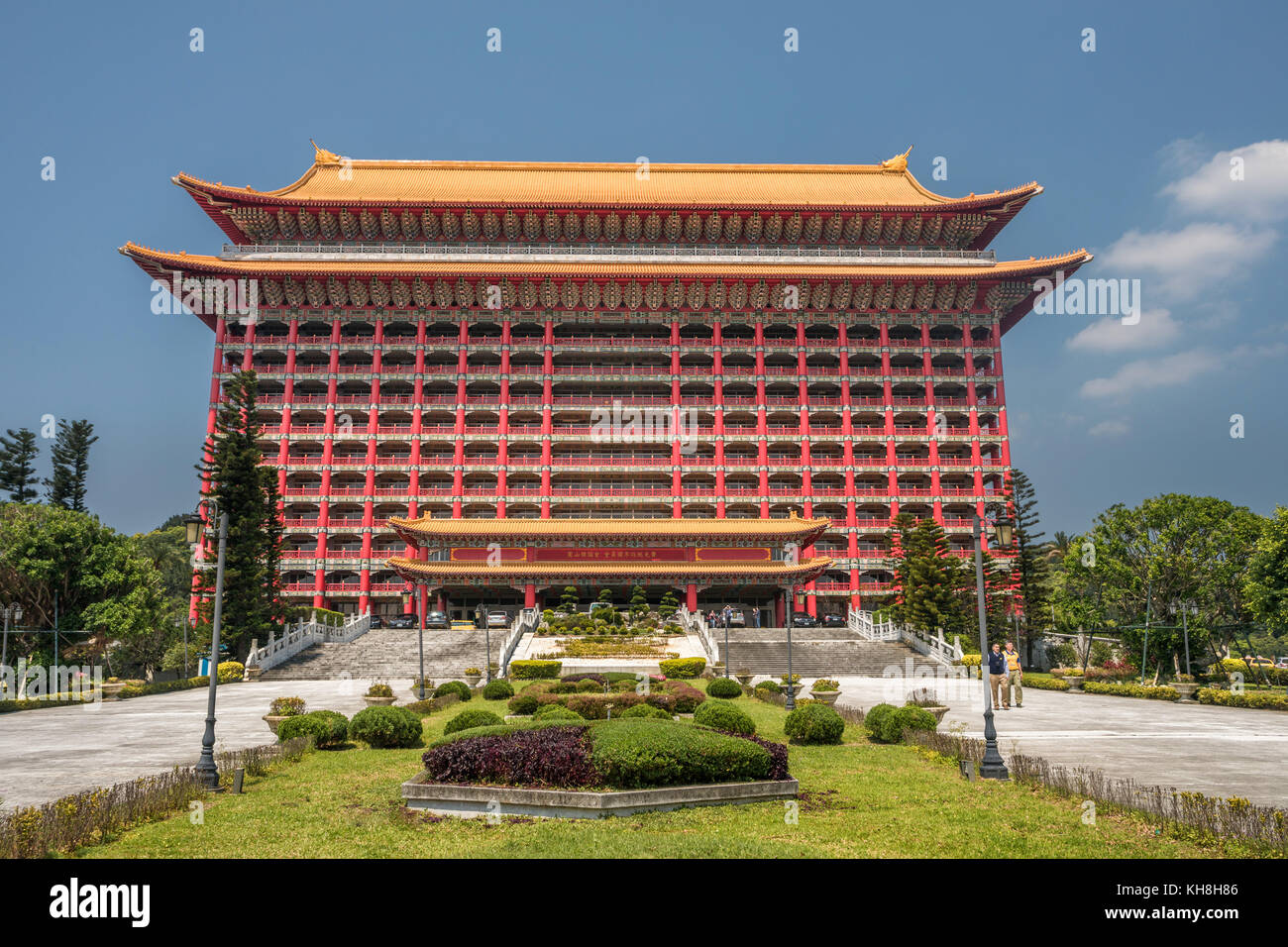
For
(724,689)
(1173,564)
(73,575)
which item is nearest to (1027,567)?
(1173,564)

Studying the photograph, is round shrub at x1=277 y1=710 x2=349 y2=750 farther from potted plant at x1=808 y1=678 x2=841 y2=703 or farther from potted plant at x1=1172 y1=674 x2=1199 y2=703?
potted plant at x1=1172 y1=674 x2=1199 y2=703

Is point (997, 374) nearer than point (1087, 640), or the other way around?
point (1087, 640)

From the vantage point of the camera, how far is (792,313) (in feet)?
194

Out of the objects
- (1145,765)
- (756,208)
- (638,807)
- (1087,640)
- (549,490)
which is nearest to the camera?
(638,807)

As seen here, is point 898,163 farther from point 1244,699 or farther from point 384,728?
point 384,728

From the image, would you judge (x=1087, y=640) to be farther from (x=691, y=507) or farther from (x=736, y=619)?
(x=691, y=507)

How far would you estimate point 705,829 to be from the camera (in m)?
9.86

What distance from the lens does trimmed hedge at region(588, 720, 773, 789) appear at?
11.0 m

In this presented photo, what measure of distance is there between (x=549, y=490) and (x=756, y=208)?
26755 mm

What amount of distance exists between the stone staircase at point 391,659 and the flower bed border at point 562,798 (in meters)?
22.9

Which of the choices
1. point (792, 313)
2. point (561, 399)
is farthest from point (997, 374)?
point (561, 399)

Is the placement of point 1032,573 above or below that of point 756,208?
below

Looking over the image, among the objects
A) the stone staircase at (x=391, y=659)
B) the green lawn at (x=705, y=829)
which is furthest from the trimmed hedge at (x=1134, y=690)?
the stone staircase at (x=391, y=659)

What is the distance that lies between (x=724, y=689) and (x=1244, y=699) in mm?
16704
